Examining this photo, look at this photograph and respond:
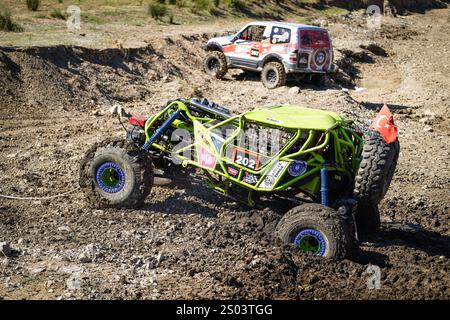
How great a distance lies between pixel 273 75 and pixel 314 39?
1.48 metres

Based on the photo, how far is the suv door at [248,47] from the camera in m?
18.6

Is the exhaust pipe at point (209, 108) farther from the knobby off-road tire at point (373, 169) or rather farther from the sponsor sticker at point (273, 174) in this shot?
the knobby off-road tire at point (373, 169)

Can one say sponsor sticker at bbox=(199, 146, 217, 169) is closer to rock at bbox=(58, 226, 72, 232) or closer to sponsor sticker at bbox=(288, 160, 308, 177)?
sponsor sticker at bbox=(288, 160, 308, 177)

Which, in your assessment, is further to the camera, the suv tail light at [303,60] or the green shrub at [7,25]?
the green shrub at [7,25]

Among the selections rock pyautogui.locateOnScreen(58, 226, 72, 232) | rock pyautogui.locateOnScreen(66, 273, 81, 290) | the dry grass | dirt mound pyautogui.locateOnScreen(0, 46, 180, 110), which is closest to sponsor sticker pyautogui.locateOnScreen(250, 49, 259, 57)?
dirt mound pyautogui.locateOnScreen(0, 46, 180, 110)

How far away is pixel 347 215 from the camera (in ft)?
24.7

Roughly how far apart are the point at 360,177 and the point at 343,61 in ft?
53.4

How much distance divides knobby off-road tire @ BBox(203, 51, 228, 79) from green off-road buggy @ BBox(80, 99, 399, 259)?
10.2 meters

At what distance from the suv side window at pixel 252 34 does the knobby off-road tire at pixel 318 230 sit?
11.9m

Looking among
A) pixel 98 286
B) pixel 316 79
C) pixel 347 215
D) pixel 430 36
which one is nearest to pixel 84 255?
pixel 98 286

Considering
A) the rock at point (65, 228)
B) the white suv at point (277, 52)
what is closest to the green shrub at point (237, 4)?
the white suv at point (277, 52)

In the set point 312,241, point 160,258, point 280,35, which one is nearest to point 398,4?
point 280,35

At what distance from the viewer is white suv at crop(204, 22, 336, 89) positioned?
1783 cm

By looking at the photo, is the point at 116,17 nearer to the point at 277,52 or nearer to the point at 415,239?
the point at 277,52
